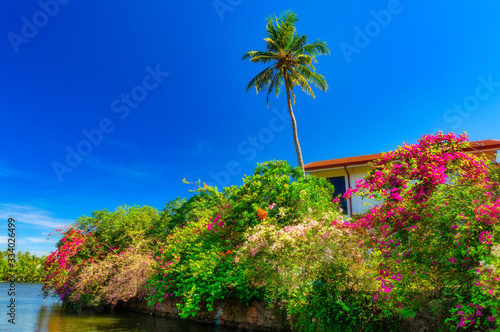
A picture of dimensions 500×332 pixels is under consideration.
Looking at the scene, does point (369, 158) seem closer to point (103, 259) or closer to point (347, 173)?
point (347, 173)

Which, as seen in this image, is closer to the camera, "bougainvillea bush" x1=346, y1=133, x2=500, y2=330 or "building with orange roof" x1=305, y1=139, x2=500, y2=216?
"bougainvillea bush" x1=346, y1=133, x2=500, y2=330

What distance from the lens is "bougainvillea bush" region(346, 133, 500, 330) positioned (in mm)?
6590

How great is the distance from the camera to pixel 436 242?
7633 millimetres

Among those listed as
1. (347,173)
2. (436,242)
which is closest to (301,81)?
(347,173)

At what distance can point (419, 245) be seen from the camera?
7938 mm

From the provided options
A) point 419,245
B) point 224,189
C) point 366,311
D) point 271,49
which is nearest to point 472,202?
point 419,245

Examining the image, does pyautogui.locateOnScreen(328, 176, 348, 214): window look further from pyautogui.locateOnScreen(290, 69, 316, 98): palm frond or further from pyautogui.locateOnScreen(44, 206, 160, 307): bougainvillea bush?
pyautogui.locateOnScreen(44, 206, 160, 307): bougainvillea bush

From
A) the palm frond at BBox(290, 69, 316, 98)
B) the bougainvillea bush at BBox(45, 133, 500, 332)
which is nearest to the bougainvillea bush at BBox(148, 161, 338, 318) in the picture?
the bougainvillea bush at BBox(45, 133, 500, 332)

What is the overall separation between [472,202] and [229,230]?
40.6 feet

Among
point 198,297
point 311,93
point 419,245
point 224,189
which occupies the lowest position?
point 198,297

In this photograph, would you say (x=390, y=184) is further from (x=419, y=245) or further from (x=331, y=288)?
(x=331, y=288)

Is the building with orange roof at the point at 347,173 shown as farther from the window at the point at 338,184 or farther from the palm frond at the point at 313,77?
the palm frond at the point at 313,77

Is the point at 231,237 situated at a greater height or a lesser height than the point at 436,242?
greater

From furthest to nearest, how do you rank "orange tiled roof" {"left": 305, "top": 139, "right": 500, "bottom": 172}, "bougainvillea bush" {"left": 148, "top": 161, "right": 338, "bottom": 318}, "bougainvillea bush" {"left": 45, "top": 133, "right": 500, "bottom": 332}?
"orange tiled roof" {"left": 305, "top": 139, "right": 500, "bottom": 172} → "bougainvillea bush" {"left": 148, "top": 161, "right": 338, "bottom": 318} → "bougainvillea bush" {"left": 45, "top": 133, "right": 500, "bottom": 332}
